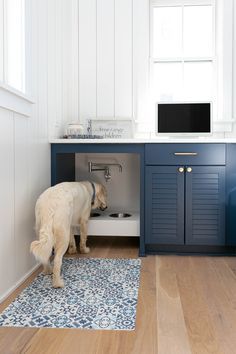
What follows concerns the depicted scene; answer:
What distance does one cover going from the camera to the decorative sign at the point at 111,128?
128 inches

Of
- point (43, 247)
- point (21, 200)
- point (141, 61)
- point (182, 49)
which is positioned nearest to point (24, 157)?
point (21, 200)

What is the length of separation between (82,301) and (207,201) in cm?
127

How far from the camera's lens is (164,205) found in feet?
8.95

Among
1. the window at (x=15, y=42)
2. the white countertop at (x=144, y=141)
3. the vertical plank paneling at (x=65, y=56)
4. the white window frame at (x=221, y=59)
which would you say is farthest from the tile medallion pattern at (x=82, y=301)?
the white window frame at (x=221, y=59)

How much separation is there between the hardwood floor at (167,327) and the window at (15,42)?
118 cm

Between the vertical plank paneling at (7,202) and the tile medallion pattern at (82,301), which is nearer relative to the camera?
the tile medallion pattern at (82,301)

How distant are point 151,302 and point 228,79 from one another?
2.17 meters

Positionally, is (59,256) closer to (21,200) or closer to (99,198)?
(21,200)

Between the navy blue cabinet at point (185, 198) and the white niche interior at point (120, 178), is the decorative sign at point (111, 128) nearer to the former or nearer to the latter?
the white niche interior at point (120, 178)

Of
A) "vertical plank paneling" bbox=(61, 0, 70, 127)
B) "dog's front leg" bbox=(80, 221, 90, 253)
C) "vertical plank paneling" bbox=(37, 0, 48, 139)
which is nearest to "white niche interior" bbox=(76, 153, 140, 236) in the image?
"vertical plank paneling" bbox=(61, 0, 70, 127)

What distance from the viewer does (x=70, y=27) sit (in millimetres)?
3336

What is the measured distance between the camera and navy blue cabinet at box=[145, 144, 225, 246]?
8.84 feet

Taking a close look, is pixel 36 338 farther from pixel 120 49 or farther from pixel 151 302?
pixel 120 49

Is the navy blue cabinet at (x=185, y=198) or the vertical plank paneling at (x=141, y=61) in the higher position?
the vertical plank paneling at (x=141, y=61)
